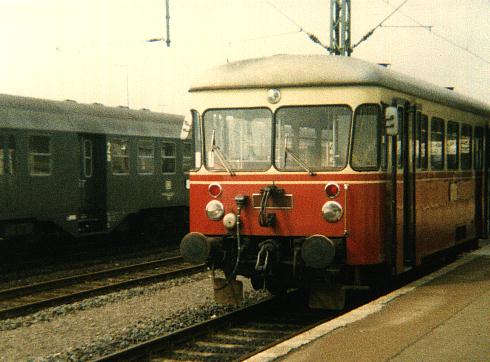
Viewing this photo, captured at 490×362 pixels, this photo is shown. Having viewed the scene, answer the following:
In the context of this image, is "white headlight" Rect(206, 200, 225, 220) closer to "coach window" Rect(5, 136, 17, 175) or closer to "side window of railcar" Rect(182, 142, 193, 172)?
"coach window" Rect(5, 136, 17, 175)

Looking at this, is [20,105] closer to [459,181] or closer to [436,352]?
[459,181]

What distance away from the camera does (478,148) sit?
15.2 m

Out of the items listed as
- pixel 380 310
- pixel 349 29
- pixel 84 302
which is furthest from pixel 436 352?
pixel 349 29

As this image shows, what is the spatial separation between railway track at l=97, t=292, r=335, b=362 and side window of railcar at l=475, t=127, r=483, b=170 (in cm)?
545

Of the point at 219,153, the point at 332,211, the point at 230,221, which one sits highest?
the point at 219,153

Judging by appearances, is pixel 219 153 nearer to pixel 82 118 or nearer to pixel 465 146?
pixel 465 146

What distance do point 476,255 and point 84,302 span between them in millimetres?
6820

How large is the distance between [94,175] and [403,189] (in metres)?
10.5

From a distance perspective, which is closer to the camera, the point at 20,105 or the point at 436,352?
the point at 436,352

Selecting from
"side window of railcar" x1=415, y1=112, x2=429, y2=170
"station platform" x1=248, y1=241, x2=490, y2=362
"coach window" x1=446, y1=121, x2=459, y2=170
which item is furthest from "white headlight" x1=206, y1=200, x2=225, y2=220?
"coach window" x1=446, y1=121, x2=459, y2=170

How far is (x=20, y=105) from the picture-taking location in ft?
55.8

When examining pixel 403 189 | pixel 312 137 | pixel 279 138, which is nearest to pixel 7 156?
pixel 279 138

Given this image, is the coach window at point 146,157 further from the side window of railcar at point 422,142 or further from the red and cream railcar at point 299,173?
the red and cream railcar at point 299,173

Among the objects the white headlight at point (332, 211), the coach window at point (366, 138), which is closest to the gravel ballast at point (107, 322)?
the white headlight at point (332, 211)
